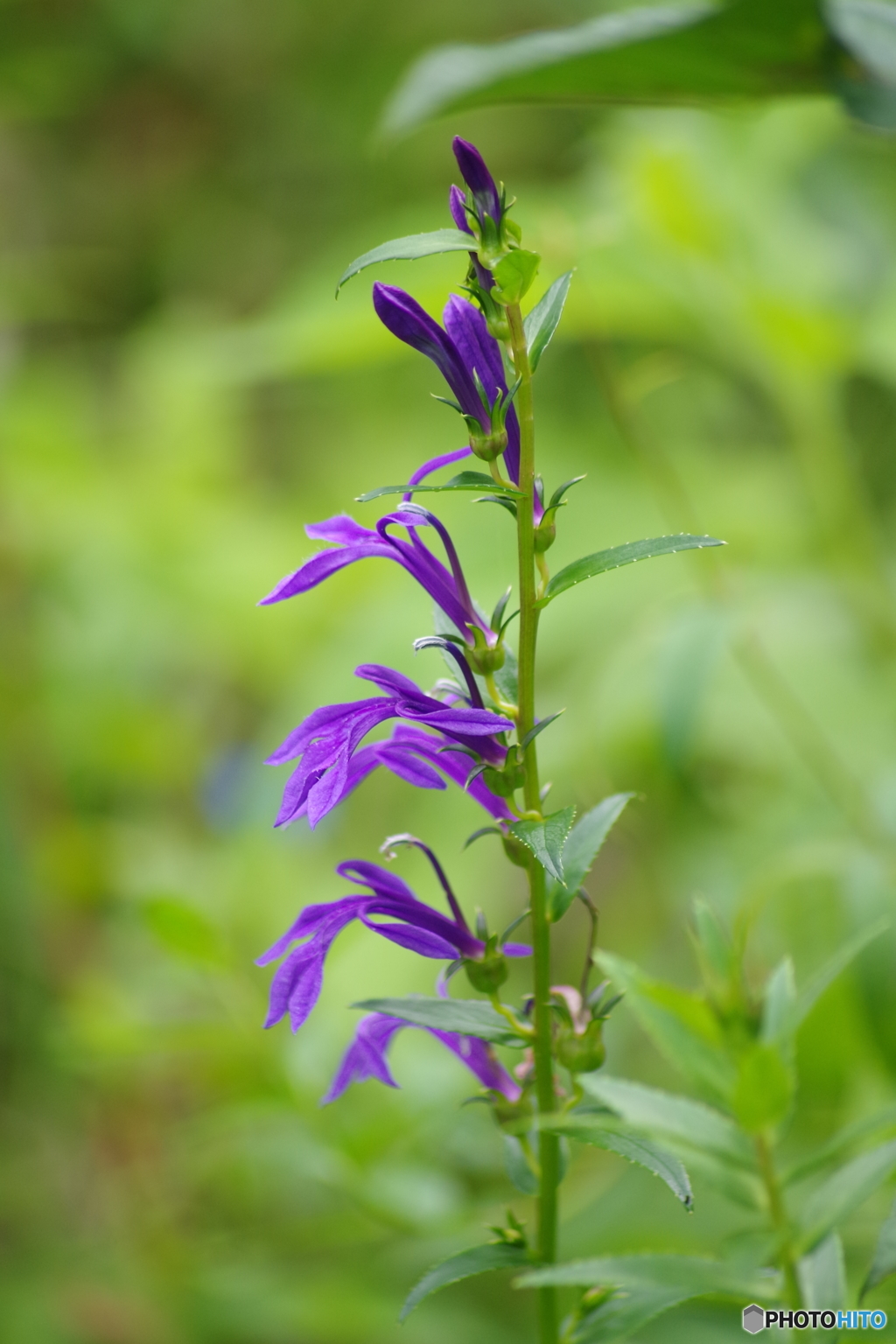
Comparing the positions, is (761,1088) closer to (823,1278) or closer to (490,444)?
(823,1278)

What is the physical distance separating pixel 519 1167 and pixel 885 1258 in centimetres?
10

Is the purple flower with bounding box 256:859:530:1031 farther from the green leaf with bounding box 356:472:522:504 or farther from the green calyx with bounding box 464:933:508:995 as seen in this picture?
the green leaf with bounding box 356:472:522:504

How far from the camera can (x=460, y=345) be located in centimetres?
30

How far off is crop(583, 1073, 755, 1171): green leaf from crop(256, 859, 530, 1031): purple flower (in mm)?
49

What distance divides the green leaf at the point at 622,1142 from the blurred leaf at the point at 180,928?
0.29 m

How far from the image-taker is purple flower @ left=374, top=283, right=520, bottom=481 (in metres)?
0.30

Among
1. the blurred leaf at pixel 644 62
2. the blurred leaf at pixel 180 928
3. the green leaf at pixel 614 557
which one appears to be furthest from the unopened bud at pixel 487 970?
the blurred leaf at pixel 644 62

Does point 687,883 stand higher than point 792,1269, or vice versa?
point 687,883

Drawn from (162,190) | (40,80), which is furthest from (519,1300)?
(162,190)

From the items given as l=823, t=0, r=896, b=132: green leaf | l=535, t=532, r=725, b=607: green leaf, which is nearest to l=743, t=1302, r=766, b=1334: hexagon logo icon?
l=535, t=532, r=725, b=607: green leaf

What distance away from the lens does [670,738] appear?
61 centimetres

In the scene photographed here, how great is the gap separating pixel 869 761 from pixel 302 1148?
0.48 m

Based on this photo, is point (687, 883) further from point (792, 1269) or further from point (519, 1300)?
point (792, 1269)

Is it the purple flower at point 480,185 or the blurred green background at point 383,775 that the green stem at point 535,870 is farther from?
the blurred green background at point 383,775
